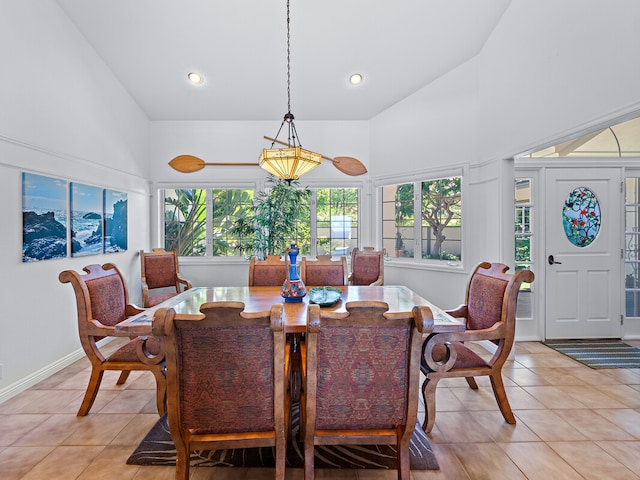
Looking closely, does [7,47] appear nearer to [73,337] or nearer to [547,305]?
[73,337]

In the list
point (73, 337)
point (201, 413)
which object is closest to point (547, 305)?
point (201, 413)

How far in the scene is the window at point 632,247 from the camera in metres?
3.90

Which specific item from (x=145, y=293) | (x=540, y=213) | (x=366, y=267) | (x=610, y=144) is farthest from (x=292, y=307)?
A: (x=610, y=144)

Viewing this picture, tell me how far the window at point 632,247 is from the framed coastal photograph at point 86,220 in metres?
5.90

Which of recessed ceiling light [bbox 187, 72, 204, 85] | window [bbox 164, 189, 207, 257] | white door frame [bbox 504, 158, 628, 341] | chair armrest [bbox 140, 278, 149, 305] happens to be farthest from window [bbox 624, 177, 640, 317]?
chair armrest [bbox 140, 278, 149, 305]

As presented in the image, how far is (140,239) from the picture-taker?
4746mm

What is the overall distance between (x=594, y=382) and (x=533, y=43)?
2930 mm

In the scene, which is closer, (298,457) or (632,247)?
(298,457)

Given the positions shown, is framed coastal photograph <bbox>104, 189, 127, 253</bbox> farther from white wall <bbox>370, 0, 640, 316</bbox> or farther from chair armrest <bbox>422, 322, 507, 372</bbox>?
chair armrest <bbox>422, 322, 507, 372</bbox>

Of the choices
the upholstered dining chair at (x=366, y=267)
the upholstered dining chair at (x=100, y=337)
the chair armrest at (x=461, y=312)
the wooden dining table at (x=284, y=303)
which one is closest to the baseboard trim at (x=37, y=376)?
the upholstered dining chair at (x=100, y=337)

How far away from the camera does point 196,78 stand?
4211 millimetres

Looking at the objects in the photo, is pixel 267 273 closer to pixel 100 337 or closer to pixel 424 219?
pixel 100 337

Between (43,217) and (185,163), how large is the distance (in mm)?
2240

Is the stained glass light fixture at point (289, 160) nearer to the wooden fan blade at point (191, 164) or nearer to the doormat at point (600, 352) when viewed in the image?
the wooden fan blade at point (191, 164)
